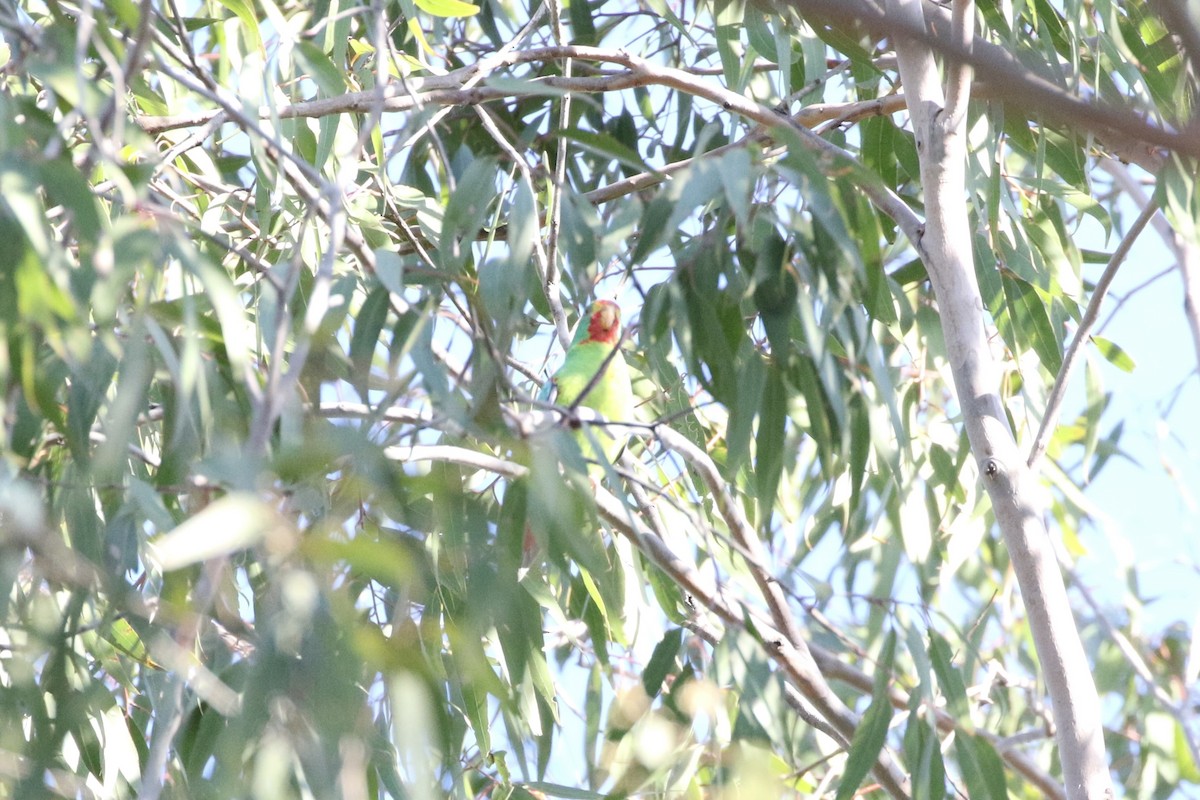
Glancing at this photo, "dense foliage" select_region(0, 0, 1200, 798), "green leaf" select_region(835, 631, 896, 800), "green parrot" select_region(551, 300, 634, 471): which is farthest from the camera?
"green parrot" select_region(551, 300, 634, 471)

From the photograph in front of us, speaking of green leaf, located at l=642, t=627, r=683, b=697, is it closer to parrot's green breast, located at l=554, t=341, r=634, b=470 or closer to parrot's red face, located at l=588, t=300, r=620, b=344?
parrot's green breast, located at l=554, t=341, r=634, b=470

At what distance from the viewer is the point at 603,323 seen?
2770mm

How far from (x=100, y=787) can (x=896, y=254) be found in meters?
1.51

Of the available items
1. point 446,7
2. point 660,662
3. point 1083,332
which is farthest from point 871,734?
point 446,7

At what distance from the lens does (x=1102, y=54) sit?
7.28 ft

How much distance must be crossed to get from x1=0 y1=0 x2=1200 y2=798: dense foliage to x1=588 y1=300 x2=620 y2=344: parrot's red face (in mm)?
68

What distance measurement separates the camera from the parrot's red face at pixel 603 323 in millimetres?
2736

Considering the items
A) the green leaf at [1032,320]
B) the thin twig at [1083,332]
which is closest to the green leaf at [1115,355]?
the green leaf at [1032,320]

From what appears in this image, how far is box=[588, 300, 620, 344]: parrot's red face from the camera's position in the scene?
2.74 meters

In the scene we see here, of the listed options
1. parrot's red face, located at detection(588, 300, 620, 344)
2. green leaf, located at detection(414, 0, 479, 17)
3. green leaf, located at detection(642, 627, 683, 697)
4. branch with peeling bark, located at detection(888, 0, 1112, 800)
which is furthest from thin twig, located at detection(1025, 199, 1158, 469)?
parrot's red face, located at detection(588, 300, 620, 344)

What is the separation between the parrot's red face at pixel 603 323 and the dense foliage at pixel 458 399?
0.22 feet

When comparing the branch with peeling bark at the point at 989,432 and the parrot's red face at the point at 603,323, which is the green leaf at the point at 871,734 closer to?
the branch with peeling bark at the point at 989,432

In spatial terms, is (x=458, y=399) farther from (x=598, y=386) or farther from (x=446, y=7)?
(x=598, y=386)

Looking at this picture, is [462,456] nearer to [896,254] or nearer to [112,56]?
[112,56]
